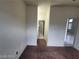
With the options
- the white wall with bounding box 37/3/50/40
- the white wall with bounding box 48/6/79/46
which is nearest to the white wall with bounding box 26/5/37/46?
the white wall with bounding box 37/3/50/40

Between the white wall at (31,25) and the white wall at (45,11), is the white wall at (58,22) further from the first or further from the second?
the white wall at (31,25)

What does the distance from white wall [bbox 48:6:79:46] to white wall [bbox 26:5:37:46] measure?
95cm

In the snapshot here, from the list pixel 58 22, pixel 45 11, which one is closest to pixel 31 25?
pixel 58 22

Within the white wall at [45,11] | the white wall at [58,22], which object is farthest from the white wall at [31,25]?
the white wall at [58,22]

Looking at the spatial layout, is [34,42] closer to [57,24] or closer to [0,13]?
[57,24]

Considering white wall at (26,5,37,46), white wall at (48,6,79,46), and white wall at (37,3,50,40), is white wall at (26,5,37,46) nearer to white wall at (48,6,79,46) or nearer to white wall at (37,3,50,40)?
white wall at (37,3,50,40)

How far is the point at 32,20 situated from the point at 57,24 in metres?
1.52

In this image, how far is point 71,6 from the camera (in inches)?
183

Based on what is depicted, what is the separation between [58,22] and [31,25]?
163 cm

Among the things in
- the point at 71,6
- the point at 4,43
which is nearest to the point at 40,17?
the point at 71,6

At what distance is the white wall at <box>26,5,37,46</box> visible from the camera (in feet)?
15.6

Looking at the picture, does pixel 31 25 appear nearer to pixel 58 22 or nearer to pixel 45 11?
pixel 58 22

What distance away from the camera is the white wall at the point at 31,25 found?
187 inches

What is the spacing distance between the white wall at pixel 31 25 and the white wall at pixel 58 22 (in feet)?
3.12
